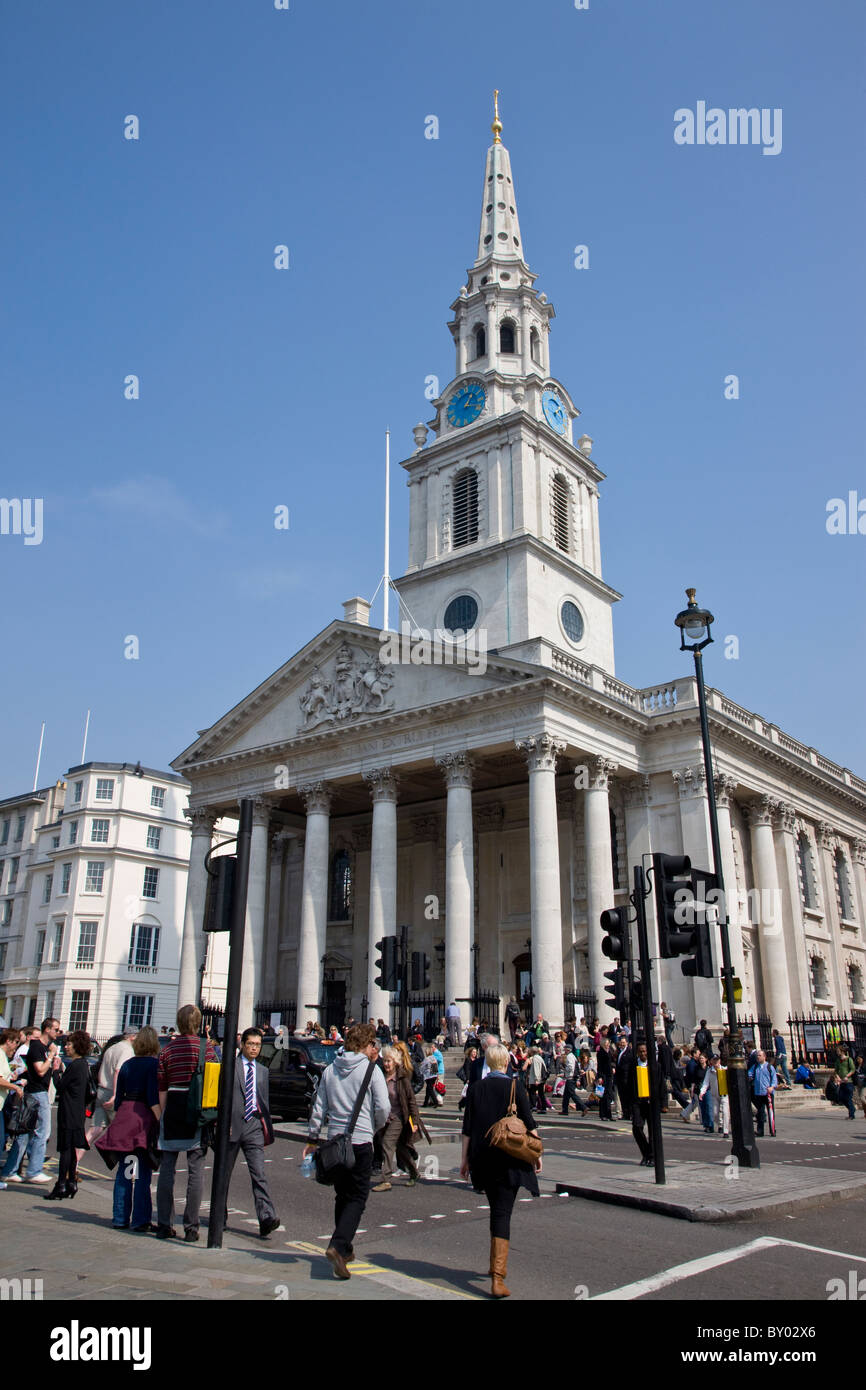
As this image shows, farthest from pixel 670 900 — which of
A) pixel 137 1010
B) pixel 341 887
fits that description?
pixel 137 1010

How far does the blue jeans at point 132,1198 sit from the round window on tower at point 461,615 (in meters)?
35.0

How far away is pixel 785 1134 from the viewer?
849 inches

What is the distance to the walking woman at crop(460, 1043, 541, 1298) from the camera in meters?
7.16

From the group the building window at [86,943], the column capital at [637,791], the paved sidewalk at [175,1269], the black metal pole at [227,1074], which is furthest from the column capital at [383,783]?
the black metal pole at [227,1074]

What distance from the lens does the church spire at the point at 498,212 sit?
53.0 metres

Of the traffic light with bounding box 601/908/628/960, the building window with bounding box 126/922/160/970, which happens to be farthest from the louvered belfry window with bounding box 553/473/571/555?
the traffic light with bounding box 601/908/628/960

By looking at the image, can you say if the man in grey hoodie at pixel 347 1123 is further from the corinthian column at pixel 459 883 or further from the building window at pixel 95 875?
the building window at pixel 95 875

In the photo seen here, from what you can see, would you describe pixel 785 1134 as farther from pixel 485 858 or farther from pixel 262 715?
pixel 262 715

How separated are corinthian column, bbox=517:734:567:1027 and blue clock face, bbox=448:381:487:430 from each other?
21.3 m

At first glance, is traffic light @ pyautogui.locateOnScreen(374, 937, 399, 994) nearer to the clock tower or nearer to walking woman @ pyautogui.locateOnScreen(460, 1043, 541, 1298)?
walking woman @ pyautogui.locateOnScreen(460, 1043, 541, 1298)

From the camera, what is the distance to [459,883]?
108 ft

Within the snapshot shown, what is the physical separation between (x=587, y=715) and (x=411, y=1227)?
2571cm

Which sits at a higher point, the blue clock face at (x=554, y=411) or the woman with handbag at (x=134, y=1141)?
the blue clock face at (x=554, y=411)
